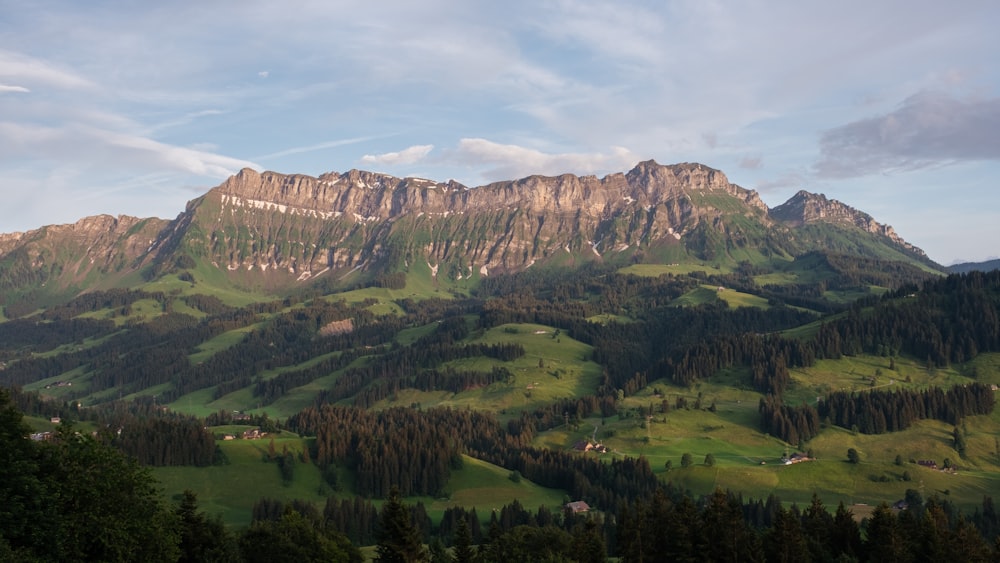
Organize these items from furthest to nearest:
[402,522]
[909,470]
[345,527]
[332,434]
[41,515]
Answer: [332,434] < [909,470] < [345,527] < [402,522] < [41,515]

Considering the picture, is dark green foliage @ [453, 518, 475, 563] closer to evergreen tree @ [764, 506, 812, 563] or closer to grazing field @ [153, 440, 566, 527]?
evergreen tree @ [764, 506, 812, 563]

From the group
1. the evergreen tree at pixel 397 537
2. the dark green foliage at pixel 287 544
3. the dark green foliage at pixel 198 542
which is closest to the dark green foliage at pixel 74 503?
the dark green foliage at pixel 198 542

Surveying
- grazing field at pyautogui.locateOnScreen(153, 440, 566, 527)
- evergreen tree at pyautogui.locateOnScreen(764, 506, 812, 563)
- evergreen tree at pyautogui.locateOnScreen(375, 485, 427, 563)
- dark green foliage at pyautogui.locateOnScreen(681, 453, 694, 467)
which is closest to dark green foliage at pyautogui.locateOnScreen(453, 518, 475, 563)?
evergreen tree at pyautogui.locateOnScreen(375, 485, 427, 563)

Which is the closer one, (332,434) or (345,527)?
(345,527)

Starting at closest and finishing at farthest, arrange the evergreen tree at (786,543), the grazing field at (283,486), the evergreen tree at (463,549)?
1. the evergreen tree at (463,549)
2. the evergreen tree at (786,543)
3. the grazing field at (283,486)

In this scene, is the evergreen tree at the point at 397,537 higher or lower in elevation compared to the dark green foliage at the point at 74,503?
lower

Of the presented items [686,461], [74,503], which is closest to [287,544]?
[74,503]

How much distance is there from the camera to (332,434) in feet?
630

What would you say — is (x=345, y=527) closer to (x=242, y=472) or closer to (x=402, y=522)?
(x=242, y=472)

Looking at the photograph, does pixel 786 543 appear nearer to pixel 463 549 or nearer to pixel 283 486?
pixel 463 549

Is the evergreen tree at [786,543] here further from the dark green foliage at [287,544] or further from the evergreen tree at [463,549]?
the dark green foliage at [287,544]

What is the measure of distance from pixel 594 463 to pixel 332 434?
2769 inches

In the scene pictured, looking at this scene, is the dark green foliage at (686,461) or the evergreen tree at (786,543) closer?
the evergreen tree at (786,543)

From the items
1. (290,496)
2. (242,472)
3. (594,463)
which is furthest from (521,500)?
(242,472)
